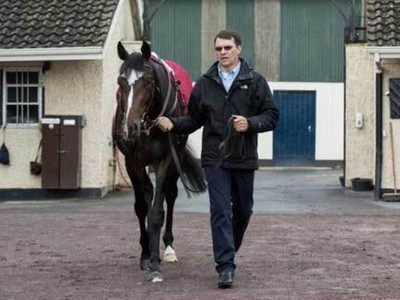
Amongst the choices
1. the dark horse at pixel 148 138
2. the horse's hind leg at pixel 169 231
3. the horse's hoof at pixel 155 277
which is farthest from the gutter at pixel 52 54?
the horse's hoof at pixel 155 277

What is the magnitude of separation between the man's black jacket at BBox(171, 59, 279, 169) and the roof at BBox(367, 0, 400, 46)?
926 centimetres

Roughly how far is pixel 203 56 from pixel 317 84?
414cm

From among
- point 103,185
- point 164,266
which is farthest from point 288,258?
point 103,185

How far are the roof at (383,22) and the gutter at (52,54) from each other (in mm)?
5034

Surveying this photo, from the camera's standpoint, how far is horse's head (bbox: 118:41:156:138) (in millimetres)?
7807

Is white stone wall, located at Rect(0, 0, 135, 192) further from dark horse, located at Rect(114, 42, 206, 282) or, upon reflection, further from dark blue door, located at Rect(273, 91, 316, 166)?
dark blue door, located at Rect(273, 91, 316, 166)

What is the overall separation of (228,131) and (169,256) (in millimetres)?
2096

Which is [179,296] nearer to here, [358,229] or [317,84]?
[358,229]

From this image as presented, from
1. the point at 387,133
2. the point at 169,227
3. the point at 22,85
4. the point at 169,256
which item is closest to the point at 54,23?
the point at 22,85

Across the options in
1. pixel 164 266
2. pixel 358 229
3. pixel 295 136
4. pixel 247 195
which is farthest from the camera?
pixel 295 136

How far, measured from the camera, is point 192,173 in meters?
10.4

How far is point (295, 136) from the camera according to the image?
31.4 metres

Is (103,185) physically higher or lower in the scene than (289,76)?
lower

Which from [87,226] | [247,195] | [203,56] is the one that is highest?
[203,56]
